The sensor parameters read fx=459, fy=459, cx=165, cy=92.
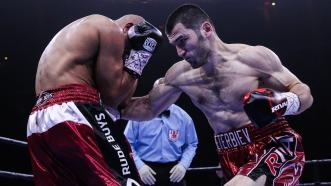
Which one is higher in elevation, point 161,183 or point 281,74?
point 281,74

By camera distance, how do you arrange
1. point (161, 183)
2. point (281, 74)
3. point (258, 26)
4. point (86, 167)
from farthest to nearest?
1. point (258, 26)
2. point (161, 183)
3. point (281, 74)
4. point (86, 167)

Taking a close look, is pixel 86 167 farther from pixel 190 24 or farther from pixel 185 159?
pixel 185 159

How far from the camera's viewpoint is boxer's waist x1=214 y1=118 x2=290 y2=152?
6.65 ft

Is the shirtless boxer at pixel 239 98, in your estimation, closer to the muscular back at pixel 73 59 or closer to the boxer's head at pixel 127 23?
the boxer's head at pixel 127 23

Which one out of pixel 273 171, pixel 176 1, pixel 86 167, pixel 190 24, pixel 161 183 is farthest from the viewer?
pixel 176 1

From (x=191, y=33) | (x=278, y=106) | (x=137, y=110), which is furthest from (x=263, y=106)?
(x=137, y=110)

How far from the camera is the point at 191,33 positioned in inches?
89.7

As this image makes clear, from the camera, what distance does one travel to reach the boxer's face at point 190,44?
7.35ft

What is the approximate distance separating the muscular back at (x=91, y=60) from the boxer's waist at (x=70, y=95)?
23 mm

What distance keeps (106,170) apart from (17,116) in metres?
6.97

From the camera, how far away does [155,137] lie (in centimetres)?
347

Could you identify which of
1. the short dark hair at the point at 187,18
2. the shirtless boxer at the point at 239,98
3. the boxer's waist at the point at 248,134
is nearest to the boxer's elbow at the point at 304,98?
the shirtless boxer at the point at 239,98

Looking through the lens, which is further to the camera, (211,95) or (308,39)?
(308,39)

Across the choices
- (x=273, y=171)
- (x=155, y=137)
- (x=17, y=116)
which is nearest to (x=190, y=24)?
(x=273, y=171)
